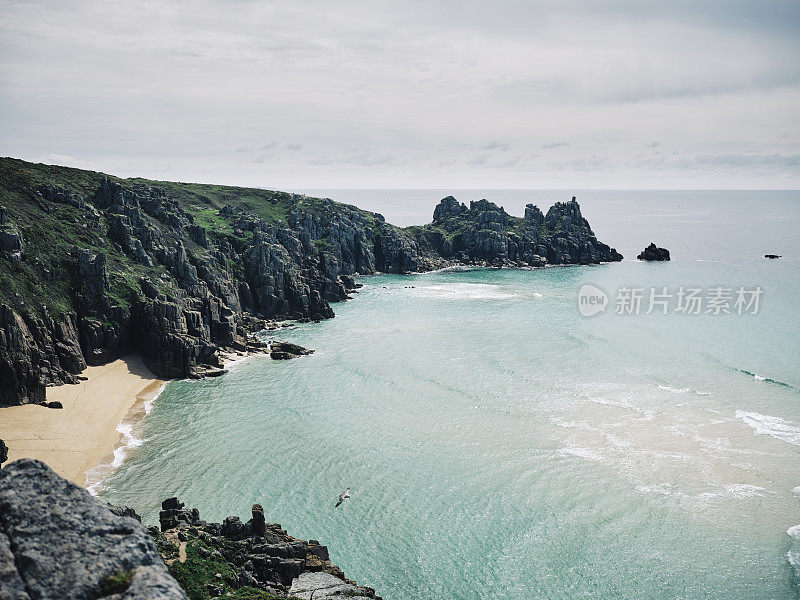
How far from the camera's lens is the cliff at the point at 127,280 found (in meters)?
75.2

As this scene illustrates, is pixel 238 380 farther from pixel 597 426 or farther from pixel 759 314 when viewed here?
pixel 759 314

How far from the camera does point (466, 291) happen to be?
15175 cm

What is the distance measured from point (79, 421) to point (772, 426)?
260 ft

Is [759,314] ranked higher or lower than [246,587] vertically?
higher

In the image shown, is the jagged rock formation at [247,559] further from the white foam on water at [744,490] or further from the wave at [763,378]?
the wave at [763,378]

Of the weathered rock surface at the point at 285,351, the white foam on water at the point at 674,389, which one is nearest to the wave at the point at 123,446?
the weathered rock surface at the point at 285,351

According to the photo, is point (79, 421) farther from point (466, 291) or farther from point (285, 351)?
point (466, 291)

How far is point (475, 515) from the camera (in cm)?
4738

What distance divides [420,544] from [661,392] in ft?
146

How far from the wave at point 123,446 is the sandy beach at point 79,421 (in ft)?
1.47

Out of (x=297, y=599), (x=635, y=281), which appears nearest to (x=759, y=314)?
(x=635, y=281)

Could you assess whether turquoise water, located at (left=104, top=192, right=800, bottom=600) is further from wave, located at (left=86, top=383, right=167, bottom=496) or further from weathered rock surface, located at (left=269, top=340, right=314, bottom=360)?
weathered rock surface, located at (left=269, top=340, right=314, bottom=360)

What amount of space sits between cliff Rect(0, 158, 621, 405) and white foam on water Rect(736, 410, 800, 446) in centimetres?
7185

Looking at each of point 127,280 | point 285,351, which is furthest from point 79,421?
point 285,351
